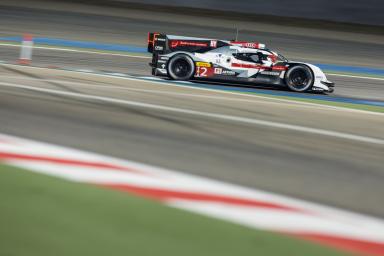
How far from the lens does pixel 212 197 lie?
498cm

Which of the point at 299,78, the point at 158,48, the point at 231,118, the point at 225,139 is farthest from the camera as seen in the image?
the point at 158,48

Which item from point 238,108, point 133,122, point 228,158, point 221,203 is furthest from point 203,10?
point 221,203

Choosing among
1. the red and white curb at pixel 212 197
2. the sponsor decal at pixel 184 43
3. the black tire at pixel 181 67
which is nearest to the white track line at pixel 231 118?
the red and white curb at pixel 212 197

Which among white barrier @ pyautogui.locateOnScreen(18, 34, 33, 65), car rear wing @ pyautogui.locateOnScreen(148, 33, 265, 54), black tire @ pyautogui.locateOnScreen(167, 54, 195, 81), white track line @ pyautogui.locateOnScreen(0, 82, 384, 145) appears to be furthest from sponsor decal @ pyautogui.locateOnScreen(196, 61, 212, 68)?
white track line @ pyautogui.locateOnScreen(0, 82, 384, 145)

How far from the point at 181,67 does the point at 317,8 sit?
1104cm

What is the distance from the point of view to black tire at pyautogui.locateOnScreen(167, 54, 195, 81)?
13.5 m

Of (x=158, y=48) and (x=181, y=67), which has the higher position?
(x=158, y=48)

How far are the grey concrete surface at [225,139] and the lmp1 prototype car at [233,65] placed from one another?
2815 mm

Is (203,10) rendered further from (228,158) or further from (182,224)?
(182,224)

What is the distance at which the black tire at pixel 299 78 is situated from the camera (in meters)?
13.3

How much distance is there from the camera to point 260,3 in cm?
2359

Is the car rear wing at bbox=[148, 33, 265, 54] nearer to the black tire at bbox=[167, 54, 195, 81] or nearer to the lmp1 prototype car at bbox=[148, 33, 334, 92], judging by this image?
the lmp1 prototype car at bbox=[148, 33, 334, 92]

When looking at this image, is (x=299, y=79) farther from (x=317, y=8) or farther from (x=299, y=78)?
(x=317, y=8)

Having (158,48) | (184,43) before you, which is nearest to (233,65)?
(184,43)
